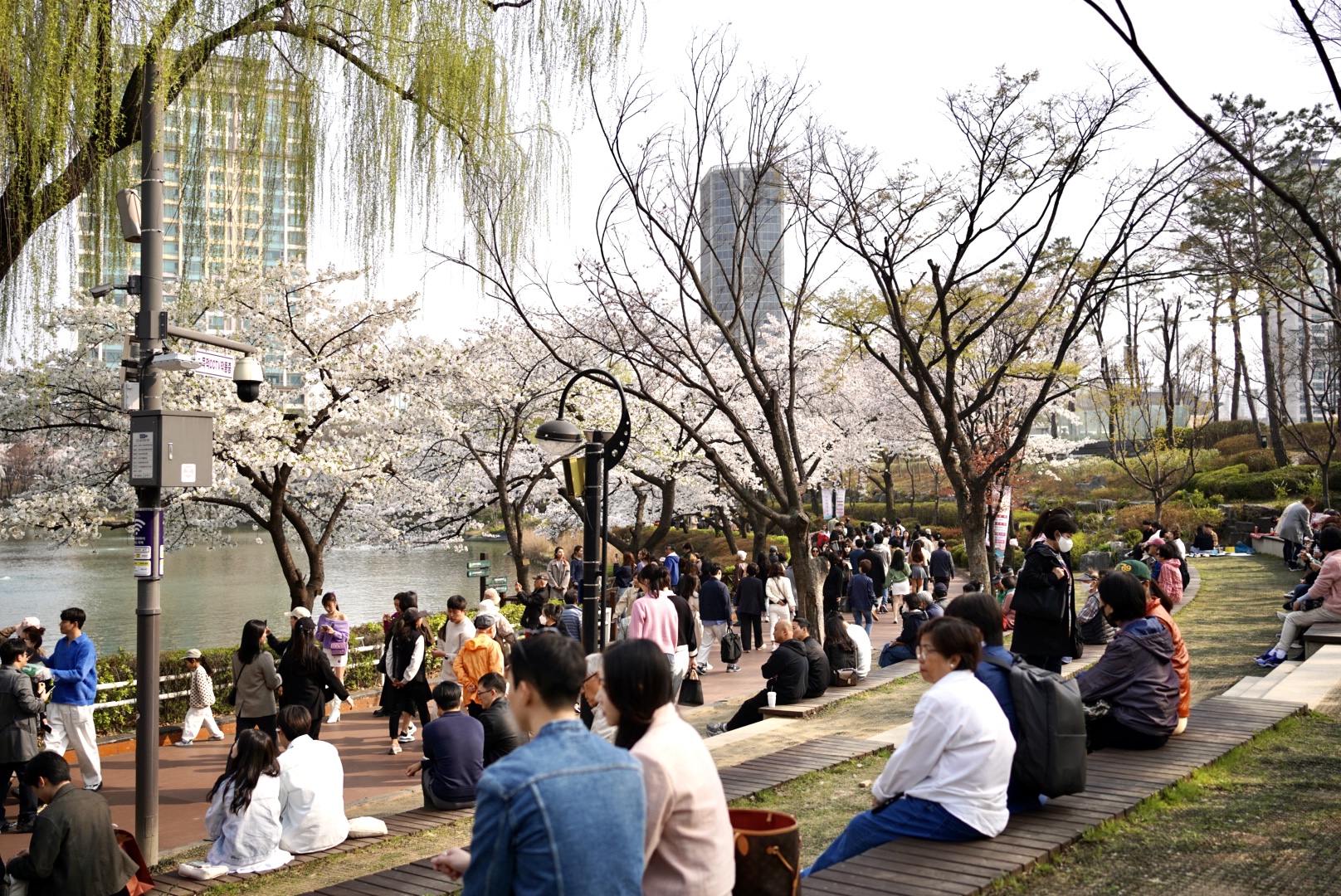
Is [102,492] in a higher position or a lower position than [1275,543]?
higher

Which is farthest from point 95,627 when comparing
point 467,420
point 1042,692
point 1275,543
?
point 1275,543

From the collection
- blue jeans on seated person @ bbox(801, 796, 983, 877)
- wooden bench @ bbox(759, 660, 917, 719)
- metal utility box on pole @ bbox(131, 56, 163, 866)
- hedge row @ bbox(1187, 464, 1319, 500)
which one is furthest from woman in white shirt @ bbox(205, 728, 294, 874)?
hedge row @ bbox(1187, 464, 1319, 500)

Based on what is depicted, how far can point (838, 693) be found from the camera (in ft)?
36.3

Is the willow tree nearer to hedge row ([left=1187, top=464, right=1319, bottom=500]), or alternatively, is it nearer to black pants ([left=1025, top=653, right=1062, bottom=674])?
black pants ([left=1025, top=653, right=1062, bottom=674])

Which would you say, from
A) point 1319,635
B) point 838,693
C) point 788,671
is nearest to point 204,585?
point 838,693

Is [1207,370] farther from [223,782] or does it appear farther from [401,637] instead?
[223,782]

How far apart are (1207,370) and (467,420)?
67.4 ft

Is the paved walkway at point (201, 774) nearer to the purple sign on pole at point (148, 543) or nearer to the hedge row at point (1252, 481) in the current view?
the purple sign on pole at point (148, 543)

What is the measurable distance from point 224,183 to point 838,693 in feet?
25.2

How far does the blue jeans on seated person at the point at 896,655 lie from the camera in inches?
535

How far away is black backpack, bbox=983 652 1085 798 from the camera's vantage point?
475cm

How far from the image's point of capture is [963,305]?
13.8 m

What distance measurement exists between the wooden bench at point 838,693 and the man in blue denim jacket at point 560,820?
7.78 m

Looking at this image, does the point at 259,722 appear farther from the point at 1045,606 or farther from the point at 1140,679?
the point at 1140,679
